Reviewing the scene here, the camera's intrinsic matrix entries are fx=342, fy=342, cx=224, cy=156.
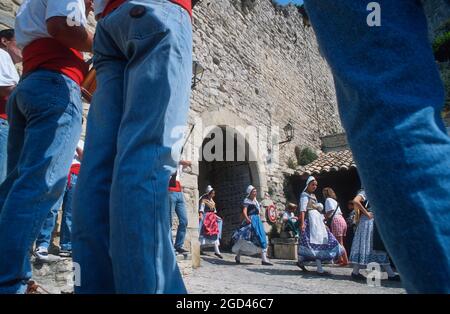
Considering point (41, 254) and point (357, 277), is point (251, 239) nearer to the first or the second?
point (357, 277)

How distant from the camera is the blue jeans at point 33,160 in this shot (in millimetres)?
1290

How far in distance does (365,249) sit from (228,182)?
17.5ft

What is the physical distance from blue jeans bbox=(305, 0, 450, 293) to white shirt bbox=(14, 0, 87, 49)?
1.28 m

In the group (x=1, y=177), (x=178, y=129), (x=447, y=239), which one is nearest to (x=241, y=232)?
(x=1, y=177)

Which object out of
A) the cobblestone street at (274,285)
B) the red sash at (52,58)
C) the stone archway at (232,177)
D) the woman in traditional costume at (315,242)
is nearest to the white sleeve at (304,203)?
the woman in traditional costume at (315,242)

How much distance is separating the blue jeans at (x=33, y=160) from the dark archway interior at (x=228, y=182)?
689 cm

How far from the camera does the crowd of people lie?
60 cm

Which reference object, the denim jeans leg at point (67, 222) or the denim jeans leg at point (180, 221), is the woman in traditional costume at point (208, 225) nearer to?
the denim jeans leg at point (180, 221)

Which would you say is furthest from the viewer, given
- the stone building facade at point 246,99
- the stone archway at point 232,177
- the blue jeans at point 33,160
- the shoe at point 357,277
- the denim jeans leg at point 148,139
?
the stone archway at point 232,177

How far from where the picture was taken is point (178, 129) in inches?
40.5

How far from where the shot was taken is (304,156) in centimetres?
1120

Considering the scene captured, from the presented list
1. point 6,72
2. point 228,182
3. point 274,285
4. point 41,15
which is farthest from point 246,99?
point 41,15

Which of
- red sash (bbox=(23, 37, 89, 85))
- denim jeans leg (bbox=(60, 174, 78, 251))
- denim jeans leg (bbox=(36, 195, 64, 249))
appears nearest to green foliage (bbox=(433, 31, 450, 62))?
denim jeans leg (bbox=(60, 174, 78, 251))

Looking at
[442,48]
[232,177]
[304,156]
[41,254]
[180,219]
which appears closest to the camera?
[41,254]
